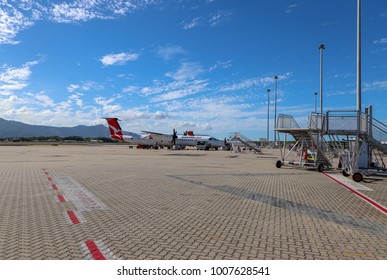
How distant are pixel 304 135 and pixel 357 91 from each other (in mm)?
4760

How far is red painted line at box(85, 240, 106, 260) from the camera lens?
202 inches

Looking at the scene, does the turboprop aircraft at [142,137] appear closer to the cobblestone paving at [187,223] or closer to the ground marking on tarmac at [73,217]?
the cobblestone paving at [187,223]

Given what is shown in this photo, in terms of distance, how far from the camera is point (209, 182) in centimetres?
1458

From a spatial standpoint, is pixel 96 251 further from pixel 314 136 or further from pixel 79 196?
pixel 314 136

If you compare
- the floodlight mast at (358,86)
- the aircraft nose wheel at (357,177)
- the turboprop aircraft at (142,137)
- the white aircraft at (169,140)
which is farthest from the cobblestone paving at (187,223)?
the turboprop aircraft at (142,137)

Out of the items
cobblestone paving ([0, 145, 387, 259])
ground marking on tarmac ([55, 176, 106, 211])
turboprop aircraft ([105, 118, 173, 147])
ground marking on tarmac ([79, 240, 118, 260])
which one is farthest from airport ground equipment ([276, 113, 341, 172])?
turboprop aircraft ([105, 118, 173, 147])

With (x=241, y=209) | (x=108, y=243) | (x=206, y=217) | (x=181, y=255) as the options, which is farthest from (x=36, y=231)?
(x=241, y=209)

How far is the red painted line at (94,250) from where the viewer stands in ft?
16.9

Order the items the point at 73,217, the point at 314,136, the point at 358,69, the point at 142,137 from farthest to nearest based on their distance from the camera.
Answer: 1. the point at 142,137
2. the point at 314,136
3. the point at 358,69
4. the point at 73,217

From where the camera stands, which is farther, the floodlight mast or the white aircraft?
the white aircraft

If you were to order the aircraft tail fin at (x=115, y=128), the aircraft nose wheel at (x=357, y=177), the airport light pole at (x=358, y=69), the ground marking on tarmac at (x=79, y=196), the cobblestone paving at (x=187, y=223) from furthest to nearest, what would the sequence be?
1. the aircraft tail fin at (x=115, y=128)
2. the airport light pole at (x=358, y=69)
3. the aircraft nose wheel at (x=357, y=177)
4. the ground marking on tarmac at (x=79, y=196)
5. the cobblestone paving at (x=187, y=223)

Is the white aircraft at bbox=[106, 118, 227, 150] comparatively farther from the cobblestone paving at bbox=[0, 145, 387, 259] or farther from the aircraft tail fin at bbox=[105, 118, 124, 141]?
the cobblestone paving at bbox=[0, 145, 387, 259]

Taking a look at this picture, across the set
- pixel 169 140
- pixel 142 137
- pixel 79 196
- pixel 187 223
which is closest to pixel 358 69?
pixel 187 223

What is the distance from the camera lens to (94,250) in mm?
5453
